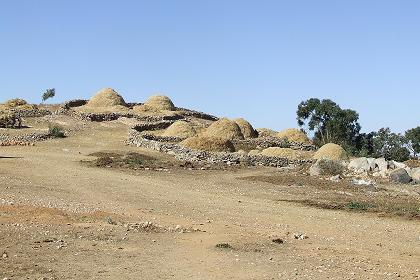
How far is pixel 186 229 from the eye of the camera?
17.0 m

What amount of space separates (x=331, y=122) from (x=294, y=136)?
347 inches

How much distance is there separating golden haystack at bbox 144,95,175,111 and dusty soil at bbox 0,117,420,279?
43.6 meters

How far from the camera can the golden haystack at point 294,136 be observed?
202 ft

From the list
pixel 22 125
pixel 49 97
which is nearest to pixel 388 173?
pixel 22 125

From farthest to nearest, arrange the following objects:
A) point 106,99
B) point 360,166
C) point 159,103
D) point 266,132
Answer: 1. point 159,103
2. point 106,99
3. point 266,132
4. point 360,166

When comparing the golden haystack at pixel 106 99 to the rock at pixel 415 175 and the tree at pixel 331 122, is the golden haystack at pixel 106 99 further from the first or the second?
the rock at pixel 415 175

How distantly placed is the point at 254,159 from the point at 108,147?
496 inches

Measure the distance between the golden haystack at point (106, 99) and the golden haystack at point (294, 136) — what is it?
22534mm

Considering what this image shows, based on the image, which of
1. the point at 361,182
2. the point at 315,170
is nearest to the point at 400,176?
the point at 361,182

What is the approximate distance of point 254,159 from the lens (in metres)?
40.3

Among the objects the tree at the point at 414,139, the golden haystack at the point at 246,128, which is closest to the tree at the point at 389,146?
the tree at the point at 414,139

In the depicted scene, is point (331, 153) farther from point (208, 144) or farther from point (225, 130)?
point (225, 130)

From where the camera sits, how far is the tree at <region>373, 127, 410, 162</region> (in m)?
61.8

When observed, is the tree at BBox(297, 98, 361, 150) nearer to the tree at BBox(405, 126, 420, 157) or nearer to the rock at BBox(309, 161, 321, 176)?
the tree at BBox(405, 126, 420, 157)
